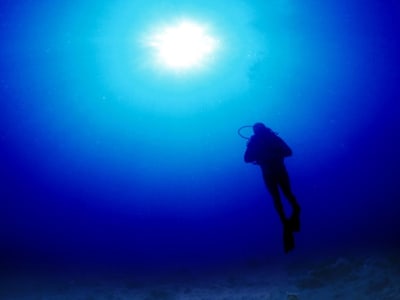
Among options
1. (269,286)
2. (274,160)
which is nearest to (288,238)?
(274,160)

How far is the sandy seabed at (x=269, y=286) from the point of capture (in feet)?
34.6

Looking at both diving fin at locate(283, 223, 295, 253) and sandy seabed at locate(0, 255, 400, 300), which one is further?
sandy seabed at locate(0, 255, 400, 300)

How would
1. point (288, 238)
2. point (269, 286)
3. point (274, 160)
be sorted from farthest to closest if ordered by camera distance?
point (269, 286), point (274, 160), point (288, 238)

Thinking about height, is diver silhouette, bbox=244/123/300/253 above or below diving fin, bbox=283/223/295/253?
above

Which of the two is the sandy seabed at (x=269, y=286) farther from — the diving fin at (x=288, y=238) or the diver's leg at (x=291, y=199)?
the diver's leg at (x=291, y=199)

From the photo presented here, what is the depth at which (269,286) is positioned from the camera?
43.0ft

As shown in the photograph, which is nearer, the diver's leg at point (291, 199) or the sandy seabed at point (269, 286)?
the diver's leg at point (291, 199)

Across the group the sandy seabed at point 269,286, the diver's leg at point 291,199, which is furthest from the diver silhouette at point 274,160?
the sandy seabed at point 269,286

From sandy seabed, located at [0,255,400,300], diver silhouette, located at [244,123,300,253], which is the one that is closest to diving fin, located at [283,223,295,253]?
diver silhouette, located at [244,123,300,253]

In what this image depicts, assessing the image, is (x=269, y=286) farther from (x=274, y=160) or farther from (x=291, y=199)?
(x=274, y=160)

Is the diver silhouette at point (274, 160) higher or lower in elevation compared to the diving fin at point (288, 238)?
higher

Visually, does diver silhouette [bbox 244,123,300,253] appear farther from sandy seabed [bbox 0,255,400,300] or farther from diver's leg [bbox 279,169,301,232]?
sandy seabed [bbox 0,255,400,300]

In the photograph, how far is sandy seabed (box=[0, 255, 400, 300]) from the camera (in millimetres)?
10539

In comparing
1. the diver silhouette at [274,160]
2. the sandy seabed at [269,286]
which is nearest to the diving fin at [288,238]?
the diver silhouette at [274,160]
